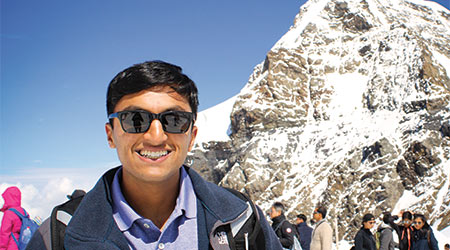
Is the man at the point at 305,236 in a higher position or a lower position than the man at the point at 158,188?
lower

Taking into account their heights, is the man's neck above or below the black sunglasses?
below

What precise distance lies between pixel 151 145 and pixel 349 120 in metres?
101

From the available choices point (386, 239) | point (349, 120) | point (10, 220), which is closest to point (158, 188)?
point (10, 220)

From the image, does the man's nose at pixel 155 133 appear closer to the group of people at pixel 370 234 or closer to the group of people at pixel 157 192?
the group of people at pixel 157 192

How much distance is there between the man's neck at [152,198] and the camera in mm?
2209

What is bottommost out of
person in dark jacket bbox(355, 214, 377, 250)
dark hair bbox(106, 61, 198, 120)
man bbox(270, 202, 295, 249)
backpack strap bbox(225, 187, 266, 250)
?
person in dark jacket bbox(355, 214, 377, 250)

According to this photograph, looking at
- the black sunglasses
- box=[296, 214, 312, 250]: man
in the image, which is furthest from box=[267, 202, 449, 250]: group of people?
the black sunglasses

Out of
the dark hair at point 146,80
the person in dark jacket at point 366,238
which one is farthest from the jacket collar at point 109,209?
the person in dark jacket at point 366,238

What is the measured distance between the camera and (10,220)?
535 cm

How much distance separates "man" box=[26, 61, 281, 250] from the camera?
2.10 meters

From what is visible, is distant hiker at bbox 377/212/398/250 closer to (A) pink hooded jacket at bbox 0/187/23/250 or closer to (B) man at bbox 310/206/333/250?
(B) man at bbox 310/206/333/250

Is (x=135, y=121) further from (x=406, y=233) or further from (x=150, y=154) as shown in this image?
(x=406, y=233)

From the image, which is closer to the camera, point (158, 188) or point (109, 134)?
point (158, 188)

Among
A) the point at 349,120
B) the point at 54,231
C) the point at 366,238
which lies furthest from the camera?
the point at 349,120
